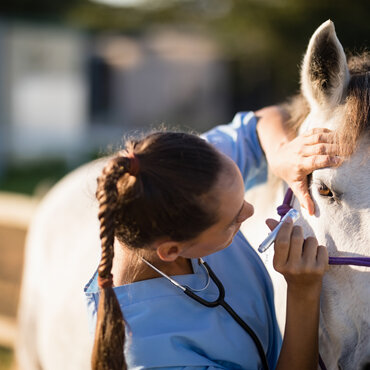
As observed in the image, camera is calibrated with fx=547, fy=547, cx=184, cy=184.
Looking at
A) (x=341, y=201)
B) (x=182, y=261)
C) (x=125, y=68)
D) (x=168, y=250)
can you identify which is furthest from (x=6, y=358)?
(x=125, y=68)

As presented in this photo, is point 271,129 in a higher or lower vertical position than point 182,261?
higher

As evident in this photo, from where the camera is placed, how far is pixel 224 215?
132 cm

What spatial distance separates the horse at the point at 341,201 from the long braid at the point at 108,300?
47cm

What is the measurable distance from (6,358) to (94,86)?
15734 mm

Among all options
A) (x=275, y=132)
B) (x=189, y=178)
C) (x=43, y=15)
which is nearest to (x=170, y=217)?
(x=189, y=178)

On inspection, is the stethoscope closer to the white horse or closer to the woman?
the woman

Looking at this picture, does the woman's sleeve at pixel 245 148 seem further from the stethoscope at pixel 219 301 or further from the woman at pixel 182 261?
the stethoscope at pixel 219 301

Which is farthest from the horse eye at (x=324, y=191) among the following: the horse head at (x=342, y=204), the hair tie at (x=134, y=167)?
the hair tie at (x=134, y=167)

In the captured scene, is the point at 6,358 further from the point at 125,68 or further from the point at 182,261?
the point at 125,68

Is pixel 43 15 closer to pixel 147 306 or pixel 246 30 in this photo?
pixel 246 30

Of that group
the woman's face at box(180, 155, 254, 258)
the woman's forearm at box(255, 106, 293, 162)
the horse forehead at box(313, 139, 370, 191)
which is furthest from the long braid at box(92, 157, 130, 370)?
the woman's forearm at box(255, 106, 293, 162)

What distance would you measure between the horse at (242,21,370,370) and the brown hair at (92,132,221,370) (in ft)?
0.95

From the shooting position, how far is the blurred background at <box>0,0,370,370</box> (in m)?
11.3

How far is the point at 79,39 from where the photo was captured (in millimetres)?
14461
